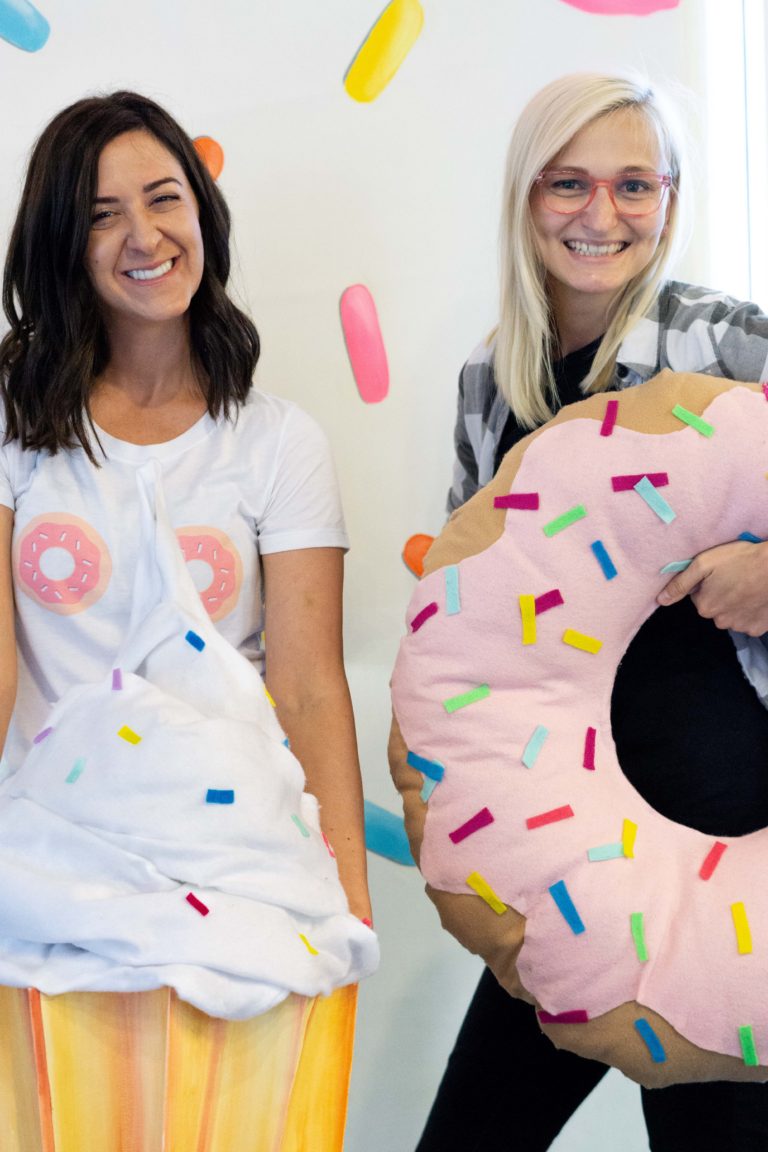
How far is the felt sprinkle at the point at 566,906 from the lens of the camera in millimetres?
1105

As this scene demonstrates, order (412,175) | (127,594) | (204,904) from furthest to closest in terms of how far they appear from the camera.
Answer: (412,175), (127,594), (204,904)

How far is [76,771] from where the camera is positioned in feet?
3.32

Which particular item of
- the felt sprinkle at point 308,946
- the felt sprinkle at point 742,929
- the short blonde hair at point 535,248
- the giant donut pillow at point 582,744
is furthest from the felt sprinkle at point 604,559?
the felt sprinkle at point 308,946

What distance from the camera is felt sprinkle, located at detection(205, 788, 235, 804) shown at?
1.00 m

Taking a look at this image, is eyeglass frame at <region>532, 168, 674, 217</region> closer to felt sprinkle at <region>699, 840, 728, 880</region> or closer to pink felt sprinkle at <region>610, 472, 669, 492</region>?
pink felt sprinkle at <region>610, 472, 669, 492</region>

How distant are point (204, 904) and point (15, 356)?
707 millimetres

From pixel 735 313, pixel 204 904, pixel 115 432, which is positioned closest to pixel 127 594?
pixel 115 432

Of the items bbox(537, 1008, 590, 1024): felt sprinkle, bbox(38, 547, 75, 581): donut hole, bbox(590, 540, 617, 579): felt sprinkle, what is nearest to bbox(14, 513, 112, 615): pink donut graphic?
bbox(38, 547, 75, 581): donut hole

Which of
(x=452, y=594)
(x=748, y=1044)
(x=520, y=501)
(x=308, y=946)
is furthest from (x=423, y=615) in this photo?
(x=748, y=1044)

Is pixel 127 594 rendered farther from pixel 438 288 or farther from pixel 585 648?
pixel 438 288

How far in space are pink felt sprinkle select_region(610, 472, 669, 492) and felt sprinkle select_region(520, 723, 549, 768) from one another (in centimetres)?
24

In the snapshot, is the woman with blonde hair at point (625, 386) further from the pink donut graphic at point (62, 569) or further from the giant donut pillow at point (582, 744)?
the pink donut graphic at point (62, 569)

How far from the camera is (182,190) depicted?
137cm

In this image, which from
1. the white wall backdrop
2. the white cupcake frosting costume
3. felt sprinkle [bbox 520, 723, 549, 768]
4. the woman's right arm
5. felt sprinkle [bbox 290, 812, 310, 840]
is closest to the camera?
the white cupcake frosting costume
